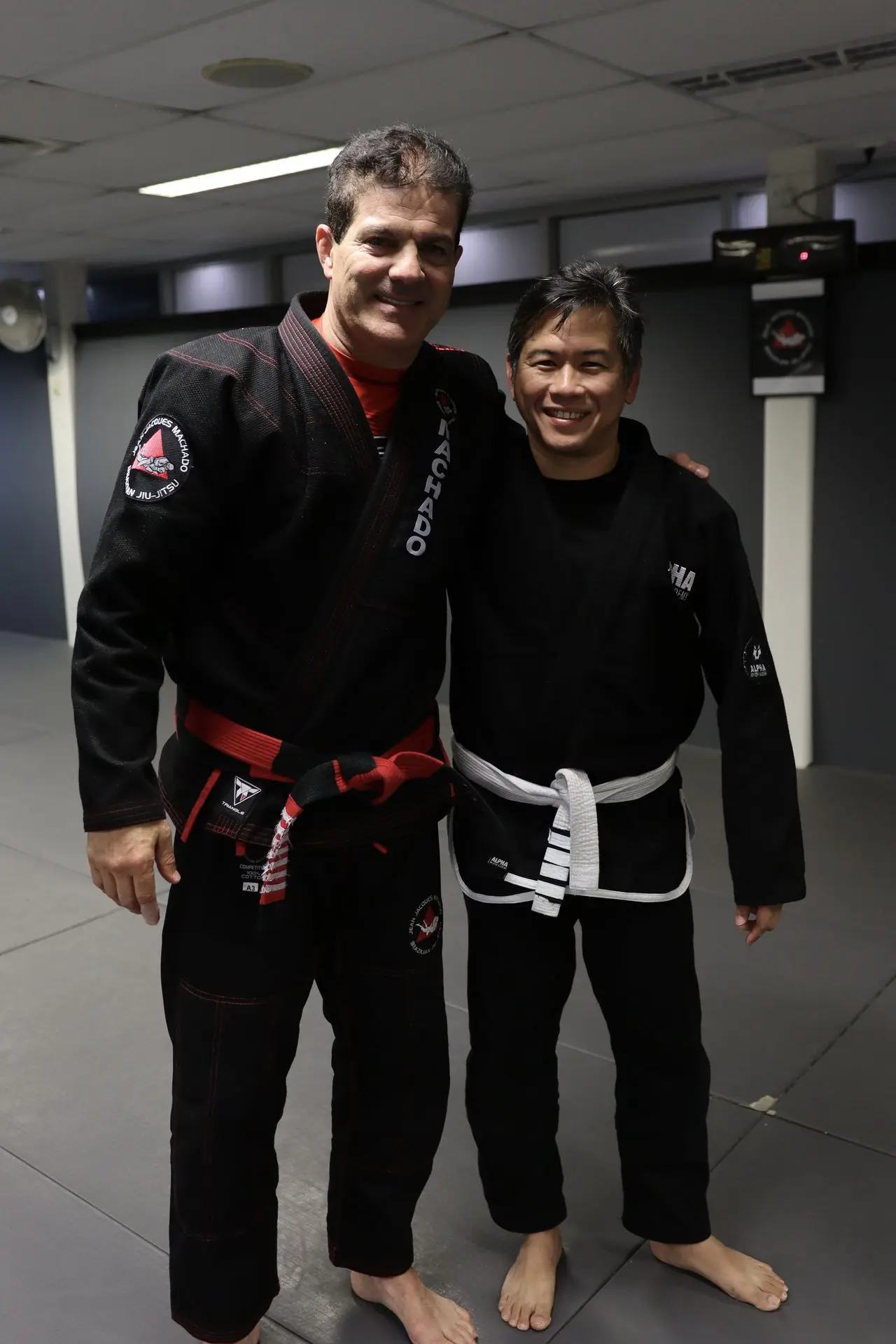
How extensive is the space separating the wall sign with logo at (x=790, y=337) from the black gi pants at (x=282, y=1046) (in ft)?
10.4

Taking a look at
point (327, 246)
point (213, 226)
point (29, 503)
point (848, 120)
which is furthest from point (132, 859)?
Answer: point (29, 503)

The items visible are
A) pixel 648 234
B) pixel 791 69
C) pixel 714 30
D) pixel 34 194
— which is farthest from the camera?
pixel 648 234

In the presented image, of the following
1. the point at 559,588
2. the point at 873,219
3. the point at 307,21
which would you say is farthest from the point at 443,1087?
the point at 873,219

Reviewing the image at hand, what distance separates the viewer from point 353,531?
1.51 metres

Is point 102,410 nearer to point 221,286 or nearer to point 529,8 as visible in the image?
point 221,286

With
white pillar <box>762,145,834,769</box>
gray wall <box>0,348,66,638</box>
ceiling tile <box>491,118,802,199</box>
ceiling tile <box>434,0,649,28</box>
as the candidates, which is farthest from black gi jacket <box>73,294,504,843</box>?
gray wall <box>0,348,66,638</box>

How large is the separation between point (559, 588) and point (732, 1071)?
1319 millimetres

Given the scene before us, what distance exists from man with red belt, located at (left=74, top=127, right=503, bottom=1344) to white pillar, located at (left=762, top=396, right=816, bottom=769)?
2.95 metres

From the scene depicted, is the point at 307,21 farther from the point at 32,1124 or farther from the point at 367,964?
the point at 32,1124

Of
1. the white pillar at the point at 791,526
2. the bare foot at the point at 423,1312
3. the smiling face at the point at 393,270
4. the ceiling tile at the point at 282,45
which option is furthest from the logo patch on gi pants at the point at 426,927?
the white pillar at the point at 791,526

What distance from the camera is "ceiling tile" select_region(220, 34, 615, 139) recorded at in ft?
9.47

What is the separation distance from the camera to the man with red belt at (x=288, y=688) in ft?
4.80

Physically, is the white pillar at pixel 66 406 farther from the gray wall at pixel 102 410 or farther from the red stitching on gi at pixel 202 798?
the red stitching on gi at pixel 202 798

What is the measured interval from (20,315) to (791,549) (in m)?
4.29
